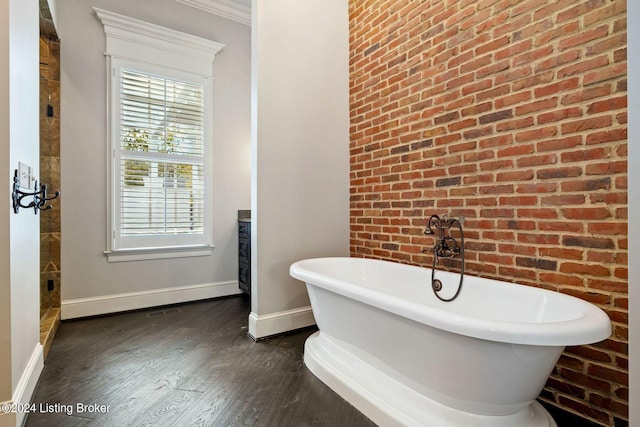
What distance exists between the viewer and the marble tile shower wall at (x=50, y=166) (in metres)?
2.72

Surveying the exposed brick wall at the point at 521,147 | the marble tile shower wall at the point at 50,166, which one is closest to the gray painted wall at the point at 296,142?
the exposed brick wall at the point at 521,147

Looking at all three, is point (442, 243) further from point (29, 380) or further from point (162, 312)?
point (162, 312)

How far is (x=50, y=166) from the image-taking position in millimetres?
2766

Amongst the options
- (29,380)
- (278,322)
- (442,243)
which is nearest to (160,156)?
(278,322)

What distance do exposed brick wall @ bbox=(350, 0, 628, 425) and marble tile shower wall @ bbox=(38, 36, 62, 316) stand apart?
8.92 ft

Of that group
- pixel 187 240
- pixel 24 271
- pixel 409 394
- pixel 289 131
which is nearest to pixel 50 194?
pixel 187 240

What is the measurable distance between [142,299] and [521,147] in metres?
3.34

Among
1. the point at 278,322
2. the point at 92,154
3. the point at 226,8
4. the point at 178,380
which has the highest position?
the point at 226,8

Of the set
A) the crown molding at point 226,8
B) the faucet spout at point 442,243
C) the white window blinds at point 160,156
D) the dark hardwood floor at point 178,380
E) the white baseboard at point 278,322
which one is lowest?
the dark hardwood floor at point 178,380

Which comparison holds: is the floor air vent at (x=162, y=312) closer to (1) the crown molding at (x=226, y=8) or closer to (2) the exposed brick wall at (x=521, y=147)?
(2) the exposed brick wall at (x=521, y=147)

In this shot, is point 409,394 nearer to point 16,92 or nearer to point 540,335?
point 540,335

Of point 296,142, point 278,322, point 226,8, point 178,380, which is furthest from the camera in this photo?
point 226,8

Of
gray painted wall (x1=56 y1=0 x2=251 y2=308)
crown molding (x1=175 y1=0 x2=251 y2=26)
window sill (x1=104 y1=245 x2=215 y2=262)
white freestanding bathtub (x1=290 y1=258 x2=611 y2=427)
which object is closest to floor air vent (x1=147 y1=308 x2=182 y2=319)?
gray painted wall (x1=56 y1=0 x2=251 y2=308)

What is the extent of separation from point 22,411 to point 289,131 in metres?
2.25
